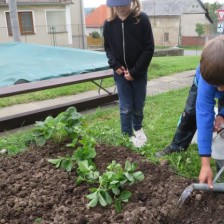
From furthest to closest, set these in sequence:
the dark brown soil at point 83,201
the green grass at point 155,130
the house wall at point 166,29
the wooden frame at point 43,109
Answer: the house wall at point 166,29, the wooden frame at point 43,109, the green grass at point 155,130, the dark brown soil at point 83,201

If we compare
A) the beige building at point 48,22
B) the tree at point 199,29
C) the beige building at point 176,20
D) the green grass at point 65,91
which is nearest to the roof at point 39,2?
the beige building at point 48,22

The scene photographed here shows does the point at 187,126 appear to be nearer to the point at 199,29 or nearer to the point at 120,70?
the point at 120,70

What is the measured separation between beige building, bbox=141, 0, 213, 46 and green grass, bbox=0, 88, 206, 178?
119 feet

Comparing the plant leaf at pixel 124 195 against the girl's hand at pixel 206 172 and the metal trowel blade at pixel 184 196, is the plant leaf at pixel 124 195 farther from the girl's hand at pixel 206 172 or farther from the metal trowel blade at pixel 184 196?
the girl's hand at pixel 206 172

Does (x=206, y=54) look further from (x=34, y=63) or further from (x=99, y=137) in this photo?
(x=34, y=63)

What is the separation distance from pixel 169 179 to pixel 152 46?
59.7 inches

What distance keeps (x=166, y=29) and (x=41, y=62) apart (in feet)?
128

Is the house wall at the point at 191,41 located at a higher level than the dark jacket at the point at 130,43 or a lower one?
lower

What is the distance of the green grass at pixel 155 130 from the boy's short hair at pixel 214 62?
1.03 m

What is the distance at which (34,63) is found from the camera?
621cm

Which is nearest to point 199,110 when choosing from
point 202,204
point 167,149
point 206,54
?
point 206,54

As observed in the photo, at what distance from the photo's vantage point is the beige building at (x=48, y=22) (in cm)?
2206

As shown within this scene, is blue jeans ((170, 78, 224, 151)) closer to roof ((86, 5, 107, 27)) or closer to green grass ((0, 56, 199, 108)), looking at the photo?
green grass ((0, 56, 199, 108))

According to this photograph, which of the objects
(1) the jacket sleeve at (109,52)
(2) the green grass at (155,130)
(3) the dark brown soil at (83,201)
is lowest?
(2) the green grass at (155,130)
